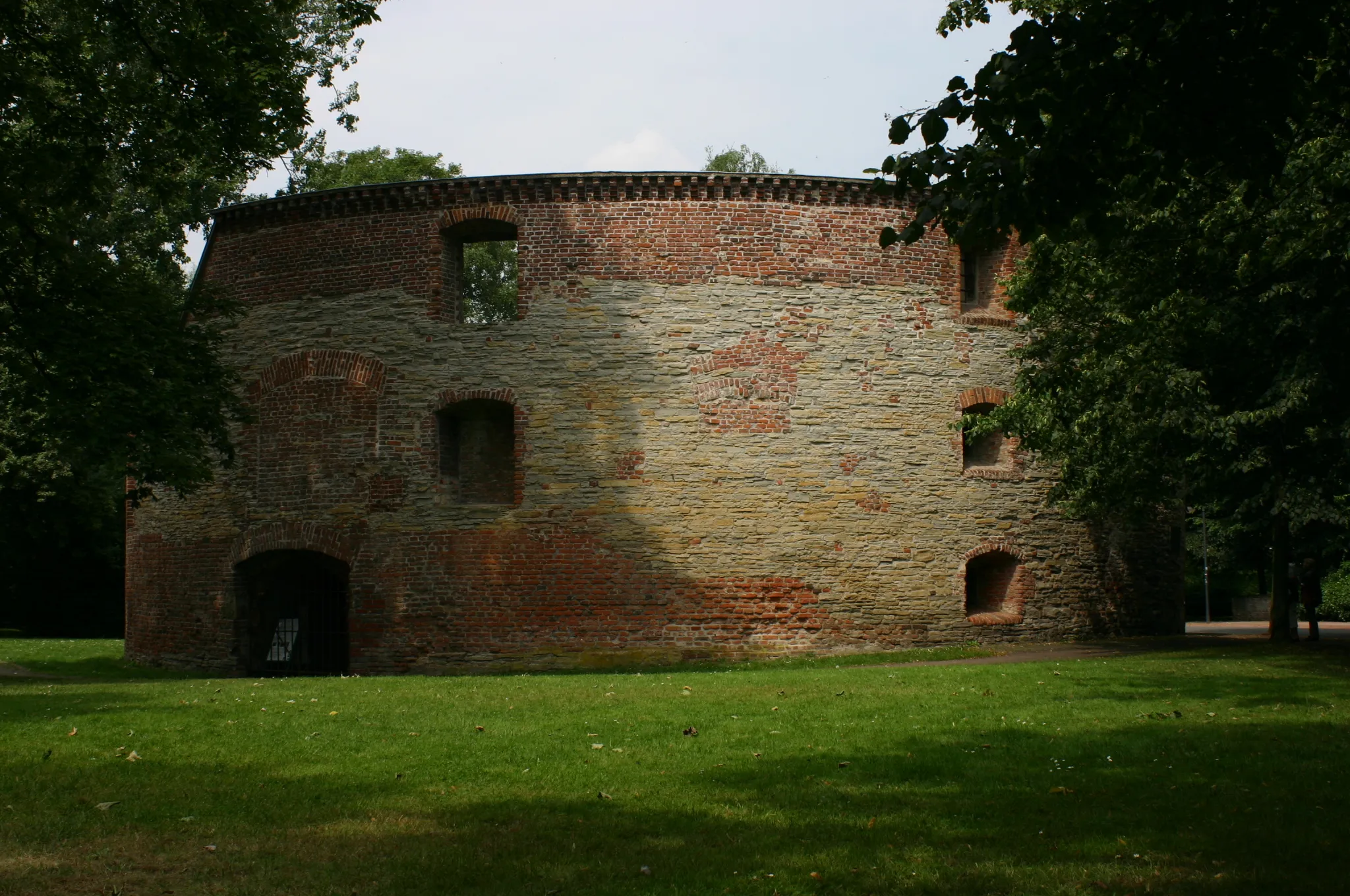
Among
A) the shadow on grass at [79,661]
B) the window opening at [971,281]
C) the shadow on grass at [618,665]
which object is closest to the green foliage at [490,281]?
the shadow on grass at [79,661]

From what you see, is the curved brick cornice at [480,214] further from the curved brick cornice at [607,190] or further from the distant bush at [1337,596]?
the distant bush at [1337,596]

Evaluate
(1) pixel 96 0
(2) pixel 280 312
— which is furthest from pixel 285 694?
(2) pixel 280 312

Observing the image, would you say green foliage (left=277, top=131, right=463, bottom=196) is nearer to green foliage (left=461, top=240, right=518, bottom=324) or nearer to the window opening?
green foliage (left=461, top=240, right=518, bottom=324)

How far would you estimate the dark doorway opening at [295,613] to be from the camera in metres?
18.7

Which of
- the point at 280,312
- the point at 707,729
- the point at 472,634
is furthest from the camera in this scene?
the point at 280,312

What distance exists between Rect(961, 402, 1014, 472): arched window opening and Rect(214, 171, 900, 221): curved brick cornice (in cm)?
344

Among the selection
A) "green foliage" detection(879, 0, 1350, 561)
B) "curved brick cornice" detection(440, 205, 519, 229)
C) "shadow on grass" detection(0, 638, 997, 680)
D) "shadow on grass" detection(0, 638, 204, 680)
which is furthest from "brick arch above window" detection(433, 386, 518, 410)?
"green foliage" detection(879, 0, 1350, 561)

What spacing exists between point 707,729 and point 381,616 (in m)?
9.34

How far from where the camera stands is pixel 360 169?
37312 millimetres

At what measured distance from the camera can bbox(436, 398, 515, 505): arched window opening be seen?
18.1 metres

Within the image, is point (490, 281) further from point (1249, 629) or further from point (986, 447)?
point (986, 447)

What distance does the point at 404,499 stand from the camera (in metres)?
17.7

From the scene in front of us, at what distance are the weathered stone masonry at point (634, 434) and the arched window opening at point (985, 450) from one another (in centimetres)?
12

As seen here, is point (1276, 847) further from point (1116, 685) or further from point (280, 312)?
point (280, 312)
